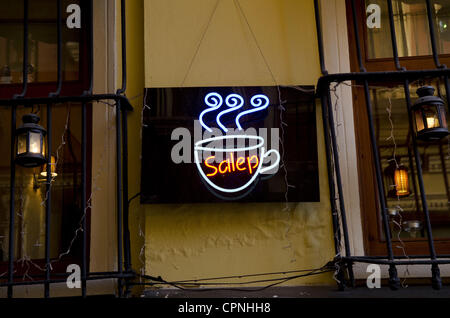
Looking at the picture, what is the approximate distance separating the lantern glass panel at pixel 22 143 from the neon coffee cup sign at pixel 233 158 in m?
1.14

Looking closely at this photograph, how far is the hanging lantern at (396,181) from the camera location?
11.9 ft

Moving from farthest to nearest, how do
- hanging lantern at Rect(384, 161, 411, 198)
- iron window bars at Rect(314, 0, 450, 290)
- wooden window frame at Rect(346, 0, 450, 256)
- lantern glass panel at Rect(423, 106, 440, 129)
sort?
hanging lantern at Rect(384, 161, 411, 198)
wooden window frame at Rect(346, 0, 450, 256)
lantern glass panel at Rect(423, 106, 440, 129)
iron window bars at Rect(314, 0, 450, 290)

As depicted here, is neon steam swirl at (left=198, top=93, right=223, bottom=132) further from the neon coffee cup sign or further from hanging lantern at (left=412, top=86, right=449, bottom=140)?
hanging lantern at (left=412, top=86, right=449, bottom=140)

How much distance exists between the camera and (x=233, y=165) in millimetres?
3383

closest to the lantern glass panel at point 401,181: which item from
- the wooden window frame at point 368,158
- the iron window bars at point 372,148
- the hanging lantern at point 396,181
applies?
the hanging lantern at point 396,181

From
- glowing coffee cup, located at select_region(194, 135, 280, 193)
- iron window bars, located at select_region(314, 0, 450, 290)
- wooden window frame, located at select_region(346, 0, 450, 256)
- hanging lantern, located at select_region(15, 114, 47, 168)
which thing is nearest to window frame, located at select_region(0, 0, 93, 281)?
hanging lantern, located at select_region(15, 114, 47, 168)

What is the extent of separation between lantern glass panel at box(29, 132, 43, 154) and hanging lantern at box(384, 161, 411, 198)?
2.51m

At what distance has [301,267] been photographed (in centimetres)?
342

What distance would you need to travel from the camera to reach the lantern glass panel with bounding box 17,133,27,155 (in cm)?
323

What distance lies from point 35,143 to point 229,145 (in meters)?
1.31

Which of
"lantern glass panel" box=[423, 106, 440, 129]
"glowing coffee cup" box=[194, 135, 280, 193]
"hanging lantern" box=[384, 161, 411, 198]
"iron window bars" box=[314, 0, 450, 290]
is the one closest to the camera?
"iron window bars" box=[314, 0, 450, 290]

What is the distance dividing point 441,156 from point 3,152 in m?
3.48

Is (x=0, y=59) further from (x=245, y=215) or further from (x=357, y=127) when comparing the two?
(x=357, y=127)
